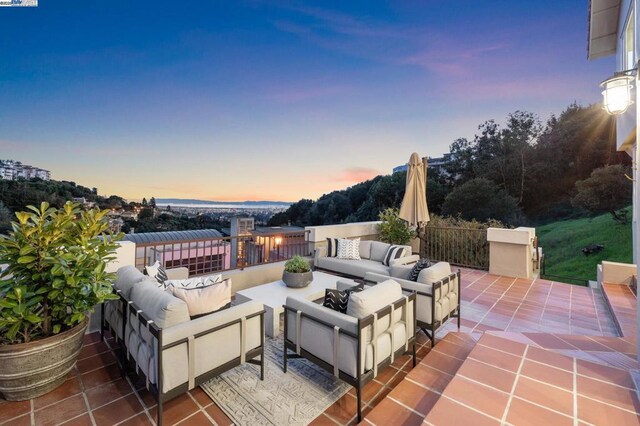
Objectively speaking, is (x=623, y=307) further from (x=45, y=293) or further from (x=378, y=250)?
(x=45, y=293)

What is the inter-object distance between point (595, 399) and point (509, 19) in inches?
374

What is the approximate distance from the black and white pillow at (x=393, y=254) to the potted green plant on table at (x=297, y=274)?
1759 millimetres

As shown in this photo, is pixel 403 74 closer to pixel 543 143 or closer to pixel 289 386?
pixel 289 386

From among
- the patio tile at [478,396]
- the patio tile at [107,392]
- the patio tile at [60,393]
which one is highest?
the patio tile at [478,396]

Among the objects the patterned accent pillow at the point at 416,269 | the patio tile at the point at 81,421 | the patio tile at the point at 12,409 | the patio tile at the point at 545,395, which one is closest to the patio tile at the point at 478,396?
Result: the patio tile at the point at 545,395

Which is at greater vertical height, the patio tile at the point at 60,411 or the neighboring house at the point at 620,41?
the neighboring house at the point at 620,41

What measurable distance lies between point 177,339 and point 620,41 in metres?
9.18

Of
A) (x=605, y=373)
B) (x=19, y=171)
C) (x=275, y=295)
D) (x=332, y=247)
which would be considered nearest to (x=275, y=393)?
(x=275, y=295)

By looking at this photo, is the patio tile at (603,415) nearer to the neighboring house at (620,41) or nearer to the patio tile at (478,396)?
the patio tile at (478,396)

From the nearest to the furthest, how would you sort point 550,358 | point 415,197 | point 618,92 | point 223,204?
point 550,358
point 618,92
point 415,197
point 223,204

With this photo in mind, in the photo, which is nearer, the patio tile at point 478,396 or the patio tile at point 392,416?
the patio tile at point 478,396

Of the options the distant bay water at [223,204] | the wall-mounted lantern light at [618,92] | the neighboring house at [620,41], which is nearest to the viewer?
the wall-mounted lantern light at [618,92]

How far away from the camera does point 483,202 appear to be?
47.6ft

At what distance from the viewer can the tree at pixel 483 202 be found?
1421 centimetres
